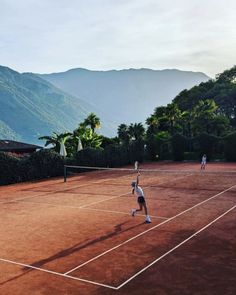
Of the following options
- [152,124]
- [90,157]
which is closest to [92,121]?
[152,124]

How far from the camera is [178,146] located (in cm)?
5197

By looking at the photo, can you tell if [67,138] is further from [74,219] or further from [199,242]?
[199,242]

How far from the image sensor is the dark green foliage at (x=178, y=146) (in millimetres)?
51688

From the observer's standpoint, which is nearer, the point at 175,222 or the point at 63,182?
the point at 175,222

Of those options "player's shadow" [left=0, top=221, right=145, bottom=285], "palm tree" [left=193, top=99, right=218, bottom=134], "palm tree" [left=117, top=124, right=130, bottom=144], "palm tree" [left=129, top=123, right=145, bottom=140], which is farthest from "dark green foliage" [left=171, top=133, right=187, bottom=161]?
"player's shadow" [left=0, top=221, right=145, bottom=285]

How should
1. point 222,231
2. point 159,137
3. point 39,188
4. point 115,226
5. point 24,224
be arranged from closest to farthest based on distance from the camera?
point 222,231 → point 115,226 → point 24,224 → point 39,188 → point 159,137

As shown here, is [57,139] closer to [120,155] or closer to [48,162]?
[120,155]

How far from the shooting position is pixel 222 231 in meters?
15.6

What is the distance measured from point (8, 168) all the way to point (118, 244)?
2266cm

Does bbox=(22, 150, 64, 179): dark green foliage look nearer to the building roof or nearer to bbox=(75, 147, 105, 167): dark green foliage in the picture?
bbox=(75, 147, 105, 167): dark green foliage

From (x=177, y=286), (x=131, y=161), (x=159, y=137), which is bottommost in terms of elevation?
(x=177, y=286)

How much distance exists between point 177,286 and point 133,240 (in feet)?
14.4

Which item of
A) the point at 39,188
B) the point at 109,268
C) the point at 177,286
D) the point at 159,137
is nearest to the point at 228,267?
the point at 177,286

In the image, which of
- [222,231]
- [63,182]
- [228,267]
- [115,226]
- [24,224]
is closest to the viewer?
[228,267]
